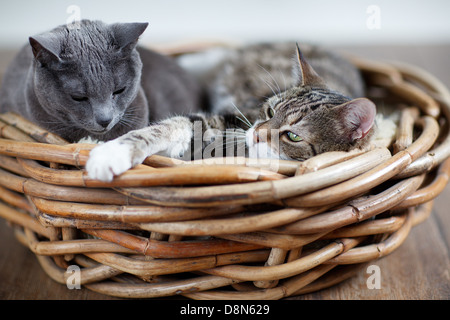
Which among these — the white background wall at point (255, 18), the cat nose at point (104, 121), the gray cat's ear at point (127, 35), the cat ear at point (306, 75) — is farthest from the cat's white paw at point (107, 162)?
the white background wall at point (255, 18)

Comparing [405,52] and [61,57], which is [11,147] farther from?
[405,52]

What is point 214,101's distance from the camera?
5.23ft

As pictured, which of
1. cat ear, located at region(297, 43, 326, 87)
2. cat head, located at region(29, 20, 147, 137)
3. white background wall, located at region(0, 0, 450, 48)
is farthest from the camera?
white background wall, located at region(0, 0, 450, 48)

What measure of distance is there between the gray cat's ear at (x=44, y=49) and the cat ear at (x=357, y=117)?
24.3 inches

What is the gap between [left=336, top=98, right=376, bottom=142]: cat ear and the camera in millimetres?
920

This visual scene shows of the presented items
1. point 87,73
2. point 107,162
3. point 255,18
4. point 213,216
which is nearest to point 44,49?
point 87,73

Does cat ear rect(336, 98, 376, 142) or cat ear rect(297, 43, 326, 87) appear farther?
cat ear rect(297, 43, 326, 87)

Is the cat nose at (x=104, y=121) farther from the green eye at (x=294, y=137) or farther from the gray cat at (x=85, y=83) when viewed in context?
the green eye at (x=294, y=137)

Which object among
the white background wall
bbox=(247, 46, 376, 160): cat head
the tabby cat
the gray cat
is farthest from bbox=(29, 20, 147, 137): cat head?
the white background wall

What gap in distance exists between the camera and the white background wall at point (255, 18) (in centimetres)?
225

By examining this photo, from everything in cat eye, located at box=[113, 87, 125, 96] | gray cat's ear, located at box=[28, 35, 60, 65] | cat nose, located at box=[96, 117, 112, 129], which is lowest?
cat nose, located at box=[96, 117, 112, 129]

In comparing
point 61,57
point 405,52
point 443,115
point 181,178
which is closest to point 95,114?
point 61,57

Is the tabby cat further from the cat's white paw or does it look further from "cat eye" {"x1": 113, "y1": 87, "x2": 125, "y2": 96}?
"cat eye" {"x1": 113, "y1": 87, "x2": 125, "y2": 96}

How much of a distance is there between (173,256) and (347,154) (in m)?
0.41
